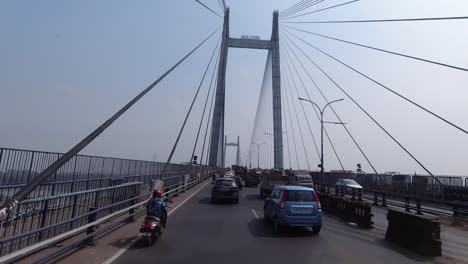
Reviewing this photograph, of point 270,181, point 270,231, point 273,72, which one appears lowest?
point 270,231

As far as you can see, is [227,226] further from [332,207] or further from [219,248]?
[332,207]

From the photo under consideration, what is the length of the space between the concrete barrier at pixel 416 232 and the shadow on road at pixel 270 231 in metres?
2.53

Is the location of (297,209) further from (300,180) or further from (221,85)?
(221,85)

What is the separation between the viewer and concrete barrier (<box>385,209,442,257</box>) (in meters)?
10.8

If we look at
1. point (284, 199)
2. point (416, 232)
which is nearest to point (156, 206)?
point (284, 199)

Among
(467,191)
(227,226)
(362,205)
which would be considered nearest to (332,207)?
(362,205)

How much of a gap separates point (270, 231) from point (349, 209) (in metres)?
6.01

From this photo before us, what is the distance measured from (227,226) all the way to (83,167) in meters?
6.20

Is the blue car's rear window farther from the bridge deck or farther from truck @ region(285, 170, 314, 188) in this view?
truck @ region(285, 170, 314, 188)

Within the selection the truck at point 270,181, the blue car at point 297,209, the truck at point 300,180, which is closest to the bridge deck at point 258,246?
the blue car at point 297,209

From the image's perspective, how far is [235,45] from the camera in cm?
5684

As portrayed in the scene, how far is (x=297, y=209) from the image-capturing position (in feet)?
45.6

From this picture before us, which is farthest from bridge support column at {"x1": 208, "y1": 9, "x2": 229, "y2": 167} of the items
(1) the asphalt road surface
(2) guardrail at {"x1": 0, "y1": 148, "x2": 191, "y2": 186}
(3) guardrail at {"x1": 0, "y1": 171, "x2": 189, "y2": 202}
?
(1) the asphalt road surface

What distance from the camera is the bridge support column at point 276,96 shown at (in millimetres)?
53438
